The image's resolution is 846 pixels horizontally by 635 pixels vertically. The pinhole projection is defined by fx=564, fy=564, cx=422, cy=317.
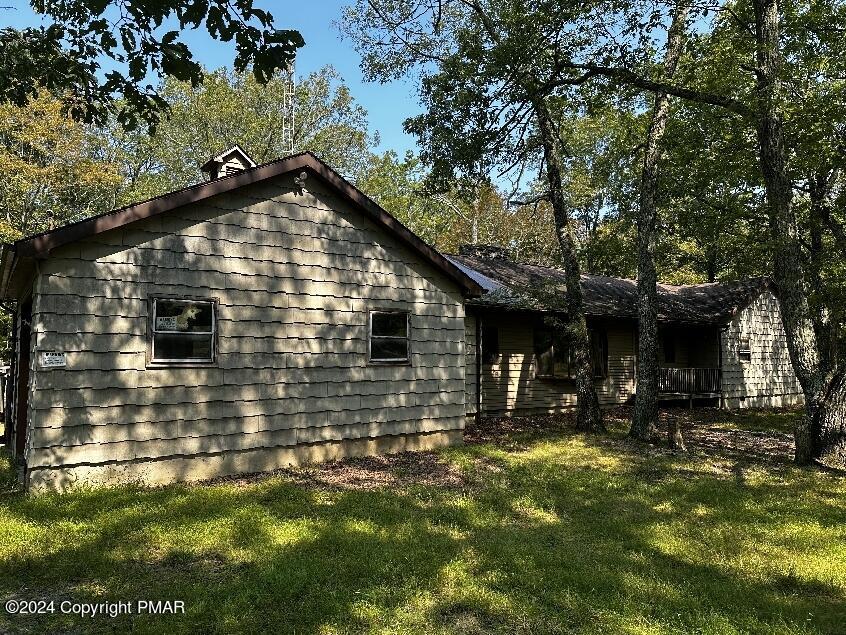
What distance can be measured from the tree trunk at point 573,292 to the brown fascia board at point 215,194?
323 centimetres

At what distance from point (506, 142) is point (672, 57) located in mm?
4360

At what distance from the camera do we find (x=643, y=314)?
13008mm

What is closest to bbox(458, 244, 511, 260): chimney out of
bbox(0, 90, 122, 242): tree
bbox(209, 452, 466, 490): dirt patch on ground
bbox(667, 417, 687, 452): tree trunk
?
bbox(667, 417, 687, 452): tree trunk

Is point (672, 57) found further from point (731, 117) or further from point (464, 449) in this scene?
point (464, 449)

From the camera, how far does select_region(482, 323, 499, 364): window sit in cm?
1617

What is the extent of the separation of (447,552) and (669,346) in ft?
58.9

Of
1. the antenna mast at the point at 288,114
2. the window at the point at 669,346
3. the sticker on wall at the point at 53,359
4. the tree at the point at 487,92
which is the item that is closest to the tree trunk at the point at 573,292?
the tree at the point at 487,92

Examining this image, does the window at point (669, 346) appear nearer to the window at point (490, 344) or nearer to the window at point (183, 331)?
the window at point (490, 344)

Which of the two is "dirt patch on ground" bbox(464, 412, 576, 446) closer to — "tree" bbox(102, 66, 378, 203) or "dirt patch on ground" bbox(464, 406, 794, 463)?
"dirt patch on ground" bbox(464, 406, 794, 463)

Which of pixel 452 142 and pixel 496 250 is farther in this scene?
pixel 496 250

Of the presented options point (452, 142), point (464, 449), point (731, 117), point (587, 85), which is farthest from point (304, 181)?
point (731, 117)

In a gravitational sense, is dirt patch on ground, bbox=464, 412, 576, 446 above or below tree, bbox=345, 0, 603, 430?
below

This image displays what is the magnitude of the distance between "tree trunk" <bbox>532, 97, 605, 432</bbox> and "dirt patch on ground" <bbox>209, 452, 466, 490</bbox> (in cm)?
522

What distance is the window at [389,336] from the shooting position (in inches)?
421
